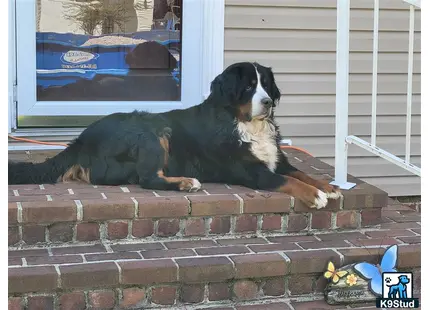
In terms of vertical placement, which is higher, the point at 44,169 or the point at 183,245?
the point at 44,169

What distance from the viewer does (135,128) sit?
4.20 meters

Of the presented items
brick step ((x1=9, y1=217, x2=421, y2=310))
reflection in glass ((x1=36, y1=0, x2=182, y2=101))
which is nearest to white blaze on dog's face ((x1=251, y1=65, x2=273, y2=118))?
brick step ((x1=9, y1=217, x2=421, y2=310))

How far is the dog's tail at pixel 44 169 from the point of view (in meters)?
4.11

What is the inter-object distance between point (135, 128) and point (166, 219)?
677 mm

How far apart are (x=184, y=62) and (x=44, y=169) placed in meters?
1.47

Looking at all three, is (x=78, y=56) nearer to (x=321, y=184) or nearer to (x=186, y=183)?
(x=186, y=183)

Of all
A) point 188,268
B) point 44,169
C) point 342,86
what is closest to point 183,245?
point 188,268

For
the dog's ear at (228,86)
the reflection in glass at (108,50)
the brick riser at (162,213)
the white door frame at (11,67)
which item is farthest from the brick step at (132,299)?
the reflection in glass at (108,50)

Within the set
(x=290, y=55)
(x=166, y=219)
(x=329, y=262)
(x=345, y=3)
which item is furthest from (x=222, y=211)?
(x=290, y=55)

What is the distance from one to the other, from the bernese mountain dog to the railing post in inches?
9.3

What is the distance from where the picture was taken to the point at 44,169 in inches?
163

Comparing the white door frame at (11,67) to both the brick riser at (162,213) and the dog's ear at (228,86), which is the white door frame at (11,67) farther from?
the dog's ear at (228,86)

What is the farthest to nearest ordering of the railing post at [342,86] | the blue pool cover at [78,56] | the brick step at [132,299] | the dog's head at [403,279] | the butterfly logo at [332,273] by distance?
the blue pool cover at [78,56] < the railing post at [342,86] < the dog's head at [403,279] < the butterfly logo at [332,273] < the brick step at [132,299]
